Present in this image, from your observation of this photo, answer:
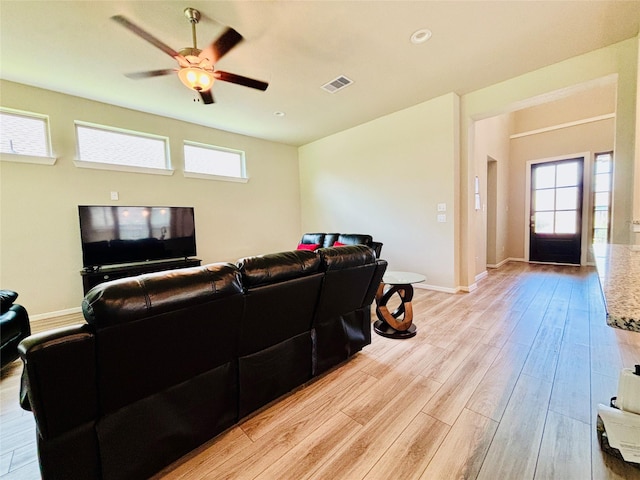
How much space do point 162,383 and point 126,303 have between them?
45cm

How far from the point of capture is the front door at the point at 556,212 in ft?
18.3

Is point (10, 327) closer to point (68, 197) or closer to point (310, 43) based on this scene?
point (68, 197)

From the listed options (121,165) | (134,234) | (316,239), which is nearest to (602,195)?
(316,239)

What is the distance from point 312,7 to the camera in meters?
2.17

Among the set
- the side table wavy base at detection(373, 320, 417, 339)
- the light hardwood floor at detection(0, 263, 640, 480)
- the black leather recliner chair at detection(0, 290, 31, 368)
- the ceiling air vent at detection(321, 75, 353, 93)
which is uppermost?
the ceiling air vent at detection(321, 75, 353, 93)

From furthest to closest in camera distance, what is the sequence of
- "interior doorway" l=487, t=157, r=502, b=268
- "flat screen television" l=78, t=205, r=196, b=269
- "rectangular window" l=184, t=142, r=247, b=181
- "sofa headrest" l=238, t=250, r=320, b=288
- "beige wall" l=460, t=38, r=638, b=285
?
1. "interior doorway" l=487, t=157, r=502, b=268
2. "rectangular window" l=184, t=142, r=247, b=181
3. "flat screen television" l=78, t=205, r=196, b=269
4. "beige wall" l=460, t=38, r=638, b=285
5. "sofa headrest" l=238, t=250, r=320, b=288

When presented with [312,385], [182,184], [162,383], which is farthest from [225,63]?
[312,385]

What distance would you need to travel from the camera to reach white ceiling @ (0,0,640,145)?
7.22ft

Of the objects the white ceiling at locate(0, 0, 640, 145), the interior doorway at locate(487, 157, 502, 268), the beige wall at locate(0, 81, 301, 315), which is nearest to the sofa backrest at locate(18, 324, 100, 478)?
the white ceiling at locate(0, 0, 640, 145)

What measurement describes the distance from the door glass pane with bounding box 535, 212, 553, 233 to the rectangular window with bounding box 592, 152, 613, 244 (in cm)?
68

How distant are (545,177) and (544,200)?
513 mm

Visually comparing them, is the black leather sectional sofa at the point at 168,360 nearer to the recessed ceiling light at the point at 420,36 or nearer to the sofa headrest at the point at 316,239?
the recessed ceiling light at the point at 420,36

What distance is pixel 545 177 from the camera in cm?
594

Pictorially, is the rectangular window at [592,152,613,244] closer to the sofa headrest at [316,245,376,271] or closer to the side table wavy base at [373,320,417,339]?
the side table wavy base at [373,320,417,339]
